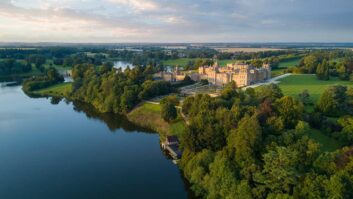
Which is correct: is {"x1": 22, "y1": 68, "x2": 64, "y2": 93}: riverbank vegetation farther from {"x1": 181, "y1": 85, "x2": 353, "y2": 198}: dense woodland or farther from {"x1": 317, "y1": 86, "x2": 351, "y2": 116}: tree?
{"x1": 317, "y1": 86, "x2": 351, "y2": 116}: tree

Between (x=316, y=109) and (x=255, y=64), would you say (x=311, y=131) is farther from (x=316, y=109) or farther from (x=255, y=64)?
(x=255, y=64)

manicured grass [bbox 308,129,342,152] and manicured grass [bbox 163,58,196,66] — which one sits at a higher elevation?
manicured grass [bbox 163,58,196,66]

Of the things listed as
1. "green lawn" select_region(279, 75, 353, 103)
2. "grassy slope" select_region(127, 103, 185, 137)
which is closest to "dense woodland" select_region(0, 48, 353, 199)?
"grassy slope" select_region(127, 103, 185, 137)

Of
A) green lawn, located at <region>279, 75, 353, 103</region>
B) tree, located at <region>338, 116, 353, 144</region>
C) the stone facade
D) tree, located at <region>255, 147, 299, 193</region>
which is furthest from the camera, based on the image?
the stone facade

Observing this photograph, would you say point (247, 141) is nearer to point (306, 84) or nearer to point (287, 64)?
point (306, 84)

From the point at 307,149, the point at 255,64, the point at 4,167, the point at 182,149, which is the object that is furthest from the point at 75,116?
the point at 255,64

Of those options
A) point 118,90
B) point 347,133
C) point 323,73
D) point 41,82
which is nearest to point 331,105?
point 347,133

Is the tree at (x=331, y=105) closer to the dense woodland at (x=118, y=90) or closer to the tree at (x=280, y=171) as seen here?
the tree at (x=280, y=171)
